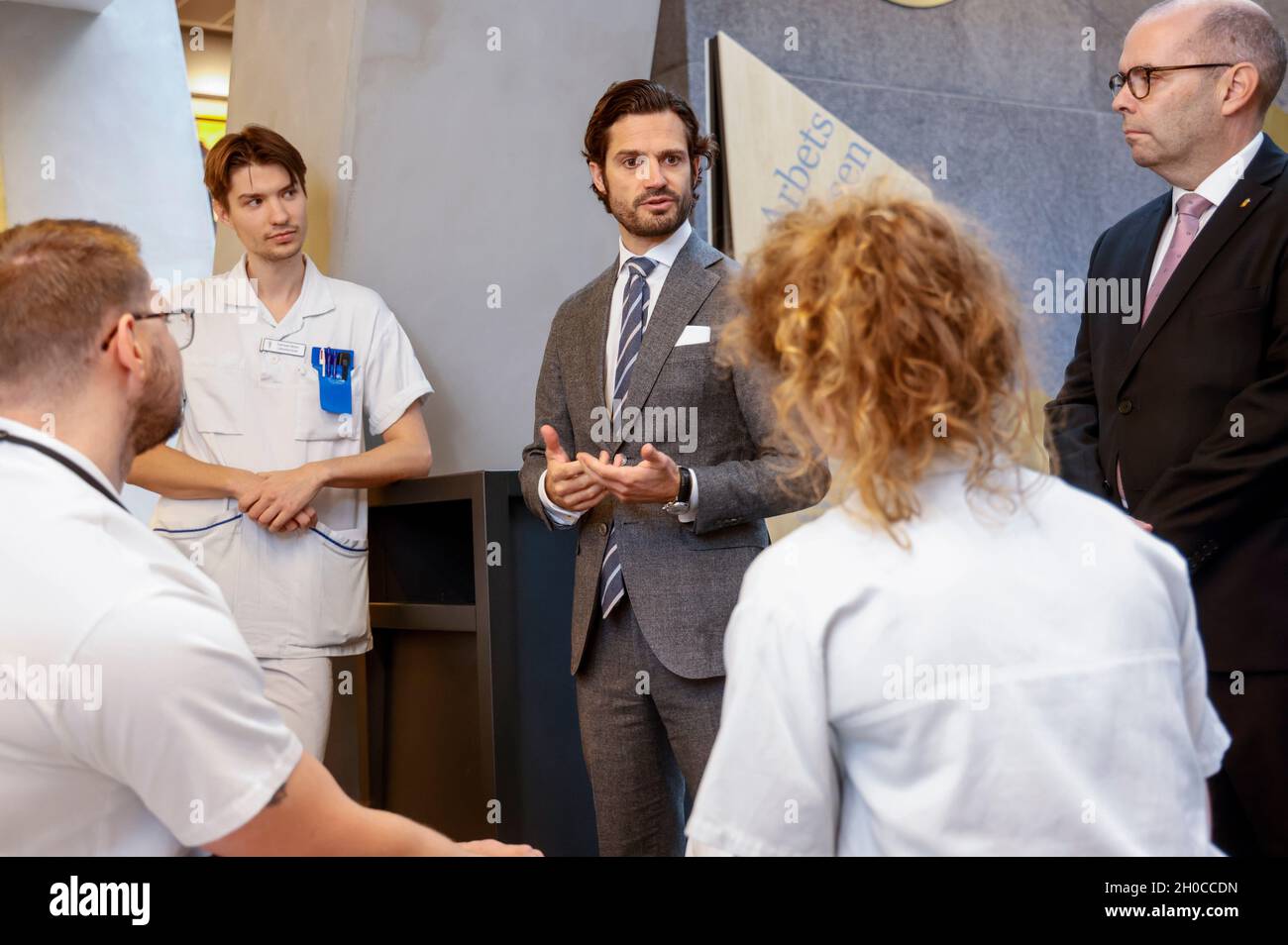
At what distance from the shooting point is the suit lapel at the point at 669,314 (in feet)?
7.69

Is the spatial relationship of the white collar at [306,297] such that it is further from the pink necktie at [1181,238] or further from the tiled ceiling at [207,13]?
the tiled ceiling at [207,13]

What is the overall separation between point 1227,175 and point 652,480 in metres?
1.20

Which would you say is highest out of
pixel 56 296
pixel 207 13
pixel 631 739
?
pixel 207 13

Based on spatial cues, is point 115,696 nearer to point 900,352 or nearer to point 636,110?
point 900,352

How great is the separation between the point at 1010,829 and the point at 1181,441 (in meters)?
1.34

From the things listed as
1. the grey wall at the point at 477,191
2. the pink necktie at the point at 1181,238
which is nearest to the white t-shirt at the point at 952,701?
the pink necktie at the point at 1181,238

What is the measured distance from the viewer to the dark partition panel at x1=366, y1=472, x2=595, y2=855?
2.80m

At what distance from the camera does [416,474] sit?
9.91 ft

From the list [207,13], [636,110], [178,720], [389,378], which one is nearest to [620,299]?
[636,110]

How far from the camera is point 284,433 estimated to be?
2947mm

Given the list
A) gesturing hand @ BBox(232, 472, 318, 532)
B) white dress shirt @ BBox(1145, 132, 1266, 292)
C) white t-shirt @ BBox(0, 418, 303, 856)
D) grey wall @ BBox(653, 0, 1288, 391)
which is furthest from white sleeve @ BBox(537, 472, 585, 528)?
grey wall @ BBox(653, 0, 1288, 391)

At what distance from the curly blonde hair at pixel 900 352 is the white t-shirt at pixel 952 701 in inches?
2.3
